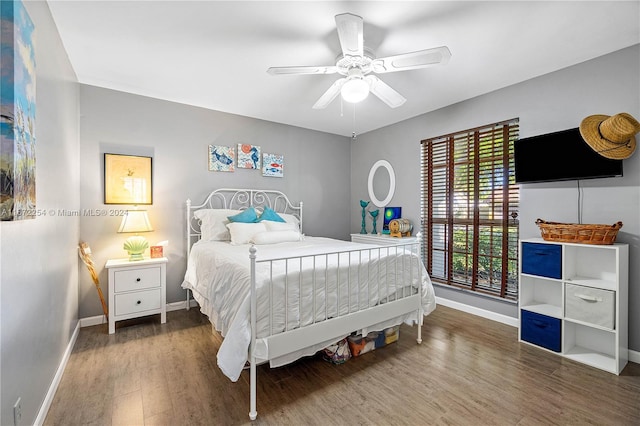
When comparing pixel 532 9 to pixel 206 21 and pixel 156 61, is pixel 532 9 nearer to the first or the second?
pixel 206 21

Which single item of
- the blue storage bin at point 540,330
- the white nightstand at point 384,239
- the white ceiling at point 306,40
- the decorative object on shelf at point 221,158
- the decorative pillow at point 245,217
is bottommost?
the blue storage bin at point 540,330

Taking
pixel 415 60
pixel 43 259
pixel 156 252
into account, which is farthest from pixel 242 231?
pixel 415 60

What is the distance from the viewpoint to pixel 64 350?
7.34 ft

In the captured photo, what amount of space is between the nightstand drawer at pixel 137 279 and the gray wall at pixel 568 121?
10.9 feet

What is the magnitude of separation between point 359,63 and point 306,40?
465 mm

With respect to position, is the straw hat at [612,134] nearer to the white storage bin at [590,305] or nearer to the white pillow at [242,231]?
the white storage bin at [590,305]

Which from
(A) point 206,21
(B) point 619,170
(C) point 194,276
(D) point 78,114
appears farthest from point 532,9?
(D) point 78,114

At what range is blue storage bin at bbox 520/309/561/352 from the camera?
2.46m

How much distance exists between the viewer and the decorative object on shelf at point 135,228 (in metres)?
2.98

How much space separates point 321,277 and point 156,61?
8.01 feet

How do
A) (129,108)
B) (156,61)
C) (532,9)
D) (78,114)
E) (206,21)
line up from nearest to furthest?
(532,9) < (206,21) < (156,61) < (78,114) < (129,108)

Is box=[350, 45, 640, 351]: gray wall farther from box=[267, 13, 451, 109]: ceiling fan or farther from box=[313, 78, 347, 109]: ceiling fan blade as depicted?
box=[313, 78, 347, 109]: ceiling fan blade

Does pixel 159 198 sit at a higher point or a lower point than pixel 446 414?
higher

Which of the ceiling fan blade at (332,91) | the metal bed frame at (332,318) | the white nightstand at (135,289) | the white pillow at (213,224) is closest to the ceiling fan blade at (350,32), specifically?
the ceiling fan blade at (332,91)
